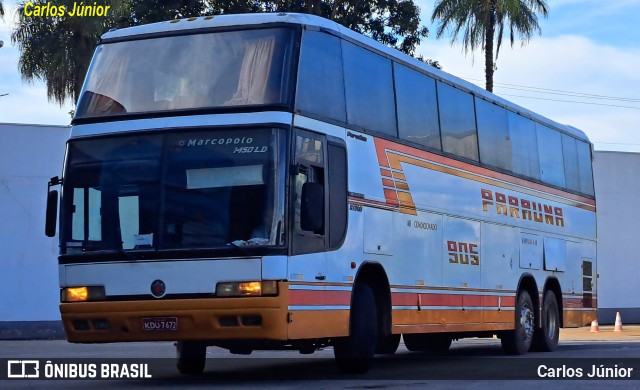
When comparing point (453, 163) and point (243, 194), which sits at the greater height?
point (453, 163)

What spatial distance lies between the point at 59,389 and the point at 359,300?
368 centimetres

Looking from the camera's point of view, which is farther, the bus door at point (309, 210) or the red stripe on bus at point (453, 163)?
the red stripe on bus at point (453, 163)

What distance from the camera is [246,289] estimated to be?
42.0 feet

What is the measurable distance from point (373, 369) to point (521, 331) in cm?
531

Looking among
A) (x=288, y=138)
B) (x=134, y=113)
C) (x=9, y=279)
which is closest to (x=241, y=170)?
(x=288, y=138)

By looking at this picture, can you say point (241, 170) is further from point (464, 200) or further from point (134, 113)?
point (464, 200)

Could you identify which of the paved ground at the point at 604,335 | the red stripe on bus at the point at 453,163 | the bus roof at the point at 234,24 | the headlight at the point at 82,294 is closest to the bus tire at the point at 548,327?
the red stripe on bus at the point at 453,163

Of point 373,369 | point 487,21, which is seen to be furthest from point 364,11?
point 373,369

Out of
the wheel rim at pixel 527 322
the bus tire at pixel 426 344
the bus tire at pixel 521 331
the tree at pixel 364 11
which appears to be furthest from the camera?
the tree at pixel 364 11

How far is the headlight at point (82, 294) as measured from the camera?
1341 centimetres

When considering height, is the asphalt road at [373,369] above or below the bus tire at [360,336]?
below

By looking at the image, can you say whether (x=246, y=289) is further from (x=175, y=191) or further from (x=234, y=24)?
(x=234, y=24)

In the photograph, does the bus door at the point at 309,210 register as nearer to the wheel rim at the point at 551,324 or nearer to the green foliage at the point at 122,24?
the wheel rim at the point at 551,324

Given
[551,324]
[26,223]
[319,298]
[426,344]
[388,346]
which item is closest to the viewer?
[319,298]
